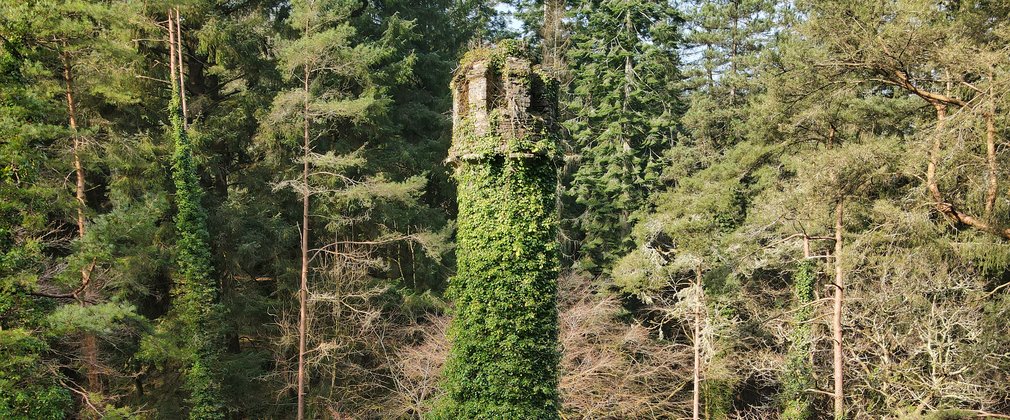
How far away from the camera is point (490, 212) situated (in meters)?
9.12

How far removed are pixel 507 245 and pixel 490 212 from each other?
0.54 m

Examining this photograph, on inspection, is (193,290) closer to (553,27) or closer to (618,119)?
(618,119)

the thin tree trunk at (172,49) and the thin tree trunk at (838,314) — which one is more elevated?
the thin tree trunk at (172,49)

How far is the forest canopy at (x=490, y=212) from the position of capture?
8797 mm

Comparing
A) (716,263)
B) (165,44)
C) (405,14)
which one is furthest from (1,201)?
(716,263)

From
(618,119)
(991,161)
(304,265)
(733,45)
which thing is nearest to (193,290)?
(304,265)

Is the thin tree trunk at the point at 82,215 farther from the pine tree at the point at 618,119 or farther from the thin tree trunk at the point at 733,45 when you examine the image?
the thin tree trunk at the point at 733,45

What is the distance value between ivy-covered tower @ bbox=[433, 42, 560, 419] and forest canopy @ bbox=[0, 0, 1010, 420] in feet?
0.15

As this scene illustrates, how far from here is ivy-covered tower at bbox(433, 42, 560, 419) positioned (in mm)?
8852

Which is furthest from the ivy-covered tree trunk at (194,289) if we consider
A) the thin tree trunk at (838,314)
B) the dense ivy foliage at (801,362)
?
the dense ivy foliage at (801,362)

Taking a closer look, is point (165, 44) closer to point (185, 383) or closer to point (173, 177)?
point (173, 177)

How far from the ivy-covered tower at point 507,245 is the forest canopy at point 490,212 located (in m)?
0.05

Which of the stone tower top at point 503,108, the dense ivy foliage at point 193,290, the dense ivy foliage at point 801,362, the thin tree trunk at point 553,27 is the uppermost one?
the thin tree trunk at point 553,27

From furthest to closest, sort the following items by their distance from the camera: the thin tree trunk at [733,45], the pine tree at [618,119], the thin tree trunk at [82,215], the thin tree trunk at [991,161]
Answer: the thin tree trunk at [733,45] → the pine tree at [618,119] → the thin tree trunk at [82,215] → the thin tree trunk at [991,161]
